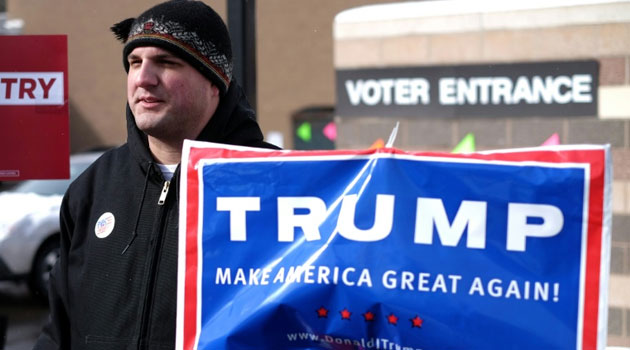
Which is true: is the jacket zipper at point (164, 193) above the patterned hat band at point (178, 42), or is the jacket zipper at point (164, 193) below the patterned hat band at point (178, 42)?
below

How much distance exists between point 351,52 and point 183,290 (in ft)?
9.43

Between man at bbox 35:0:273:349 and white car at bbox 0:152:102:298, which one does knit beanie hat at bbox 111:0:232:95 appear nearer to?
man at bbox 35:0:273:349

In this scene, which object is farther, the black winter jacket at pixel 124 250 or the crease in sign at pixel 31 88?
the crease in sign at pixel 31 88

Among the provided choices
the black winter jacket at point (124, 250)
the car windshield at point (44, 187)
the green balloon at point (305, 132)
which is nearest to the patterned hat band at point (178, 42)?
the black winter jacket at point (124, 250)

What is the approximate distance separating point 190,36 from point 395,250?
0.68 m

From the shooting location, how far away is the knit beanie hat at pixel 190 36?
76.5 inches

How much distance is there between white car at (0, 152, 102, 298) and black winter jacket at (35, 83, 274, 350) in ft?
7.20

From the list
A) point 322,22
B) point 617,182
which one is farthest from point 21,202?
point 617,182

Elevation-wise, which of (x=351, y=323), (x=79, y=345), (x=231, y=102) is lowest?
(x=79, y=345)

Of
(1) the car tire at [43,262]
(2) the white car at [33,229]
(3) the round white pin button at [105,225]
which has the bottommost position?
(1) the car tire at [43,262]

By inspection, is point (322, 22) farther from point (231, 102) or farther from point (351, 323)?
point (351, 323)

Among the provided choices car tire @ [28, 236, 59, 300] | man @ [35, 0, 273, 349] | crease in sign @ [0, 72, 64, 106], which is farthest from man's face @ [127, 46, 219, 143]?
car tire @ [28, 236, 59, 300]

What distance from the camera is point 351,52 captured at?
4508 mm

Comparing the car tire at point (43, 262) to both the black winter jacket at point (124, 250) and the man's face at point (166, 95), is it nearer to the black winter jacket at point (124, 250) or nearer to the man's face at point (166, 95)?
the black winter jacket at point (124, 250)
